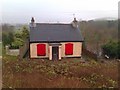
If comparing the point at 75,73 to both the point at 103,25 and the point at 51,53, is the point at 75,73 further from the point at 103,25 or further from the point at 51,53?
the point at 51,53

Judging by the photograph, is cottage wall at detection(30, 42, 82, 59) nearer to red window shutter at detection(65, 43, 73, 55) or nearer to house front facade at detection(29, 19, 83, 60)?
house front facade at detection(29, 19, 83, 60)

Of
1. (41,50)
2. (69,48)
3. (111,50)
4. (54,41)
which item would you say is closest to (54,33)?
(54,41)

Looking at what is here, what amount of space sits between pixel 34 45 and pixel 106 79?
12.2 metres

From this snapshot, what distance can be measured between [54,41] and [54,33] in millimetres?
767

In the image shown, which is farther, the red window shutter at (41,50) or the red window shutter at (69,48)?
the red window shutter at (69,48)

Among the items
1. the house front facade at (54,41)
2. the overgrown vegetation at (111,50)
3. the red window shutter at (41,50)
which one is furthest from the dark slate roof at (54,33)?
the overgrown vegetation at (111,50)

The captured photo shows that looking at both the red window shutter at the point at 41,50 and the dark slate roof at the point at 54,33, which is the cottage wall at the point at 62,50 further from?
the dark slate roof at the point at 54,33

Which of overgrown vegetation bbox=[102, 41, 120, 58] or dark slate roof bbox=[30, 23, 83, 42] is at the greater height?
dark slate roof bbox=[30, 23, 83, 42]

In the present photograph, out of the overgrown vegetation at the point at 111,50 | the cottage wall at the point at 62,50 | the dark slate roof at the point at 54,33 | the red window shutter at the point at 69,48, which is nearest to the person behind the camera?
the overgrown vegetation at the point at 111,50

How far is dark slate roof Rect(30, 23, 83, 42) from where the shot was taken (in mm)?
18406

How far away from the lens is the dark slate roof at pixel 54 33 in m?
18.4

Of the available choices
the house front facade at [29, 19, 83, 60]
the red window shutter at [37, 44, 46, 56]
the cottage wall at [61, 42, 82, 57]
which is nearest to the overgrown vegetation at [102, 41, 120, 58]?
the cottage wall at [61, 42, 82, 57]

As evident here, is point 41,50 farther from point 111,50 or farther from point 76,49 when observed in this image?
point 111,50

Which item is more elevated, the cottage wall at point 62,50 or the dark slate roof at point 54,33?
the dark slate roof at point 54,33
